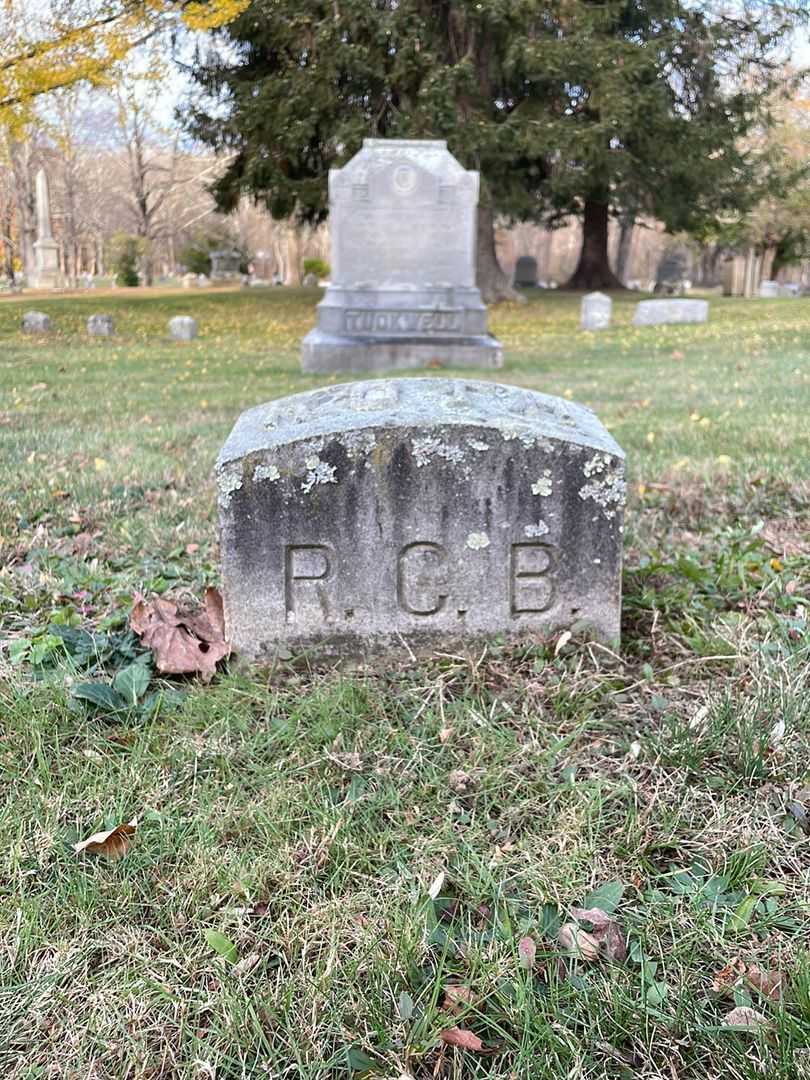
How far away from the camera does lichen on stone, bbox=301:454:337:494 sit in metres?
2.82

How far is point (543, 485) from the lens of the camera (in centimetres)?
288

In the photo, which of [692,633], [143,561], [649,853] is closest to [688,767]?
[649,853]

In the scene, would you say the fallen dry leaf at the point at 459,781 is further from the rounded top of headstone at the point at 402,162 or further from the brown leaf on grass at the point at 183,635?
the rounded top of headstone at the point at 402,162

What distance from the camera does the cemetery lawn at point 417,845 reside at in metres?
1.70

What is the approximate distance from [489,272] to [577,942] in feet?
80.8

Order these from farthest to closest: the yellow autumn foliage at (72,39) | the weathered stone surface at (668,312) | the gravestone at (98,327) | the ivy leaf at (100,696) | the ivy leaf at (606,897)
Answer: the weathered stone surface at (668,312) → the gravestone at (98,327) → the yellow autumn foliage at (72,39) → the ivy leaf at (100,696) → the ivy leaf at (606,897)

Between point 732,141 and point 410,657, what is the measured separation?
24348mm

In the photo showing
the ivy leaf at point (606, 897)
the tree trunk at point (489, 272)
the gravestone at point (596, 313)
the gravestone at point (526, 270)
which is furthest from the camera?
the gravestone at point (526, 270)

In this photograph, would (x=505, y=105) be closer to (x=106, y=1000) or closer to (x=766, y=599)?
(x=766, y=599)

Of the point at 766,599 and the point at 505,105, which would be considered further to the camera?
the point at 505,105

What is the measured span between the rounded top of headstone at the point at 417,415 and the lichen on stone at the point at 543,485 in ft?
0.38

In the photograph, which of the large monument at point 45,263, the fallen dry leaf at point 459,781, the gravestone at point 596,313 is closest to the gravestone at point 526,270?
the large monument at point 45,263

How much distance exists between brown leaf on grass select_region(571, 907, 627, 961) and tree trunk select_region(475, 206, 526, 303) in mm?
23608

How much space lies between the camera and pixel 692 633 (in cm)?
314
